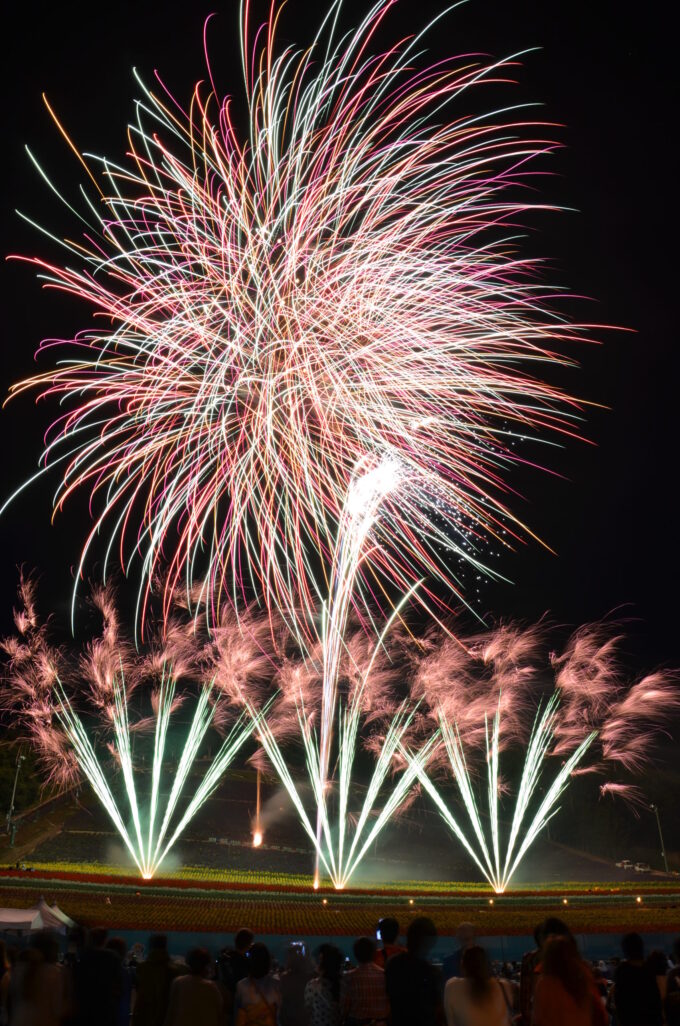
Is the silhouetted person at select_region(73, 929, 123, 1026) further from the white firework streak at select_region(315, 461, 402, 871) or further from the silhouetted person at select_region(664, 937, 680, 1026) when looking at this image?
the white firework streak at select_region(315, 461, 402, 871)

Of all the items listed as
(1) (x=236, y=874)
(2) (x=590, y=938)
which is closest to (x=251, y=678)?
(1) (x=236, y=874)

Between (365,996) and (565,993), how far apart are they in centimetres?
174

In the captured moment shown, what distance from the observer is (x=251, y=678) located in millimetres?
42250

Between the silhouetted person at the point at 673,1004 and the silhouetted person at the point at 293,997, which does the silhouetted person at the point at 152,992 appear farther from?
the silhouetted person at the point at 673,1004

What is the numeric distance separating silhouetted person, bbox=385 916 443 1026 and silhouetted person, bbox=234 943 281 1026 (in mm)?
991

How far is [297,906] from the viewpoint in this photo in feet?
84.2

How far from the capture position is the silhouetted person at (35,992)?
19.4 ft

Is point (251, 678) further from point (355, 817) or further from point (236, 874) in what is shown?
point (355, 817)

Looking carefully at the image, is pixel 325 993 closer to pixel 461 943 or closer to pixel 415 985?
pixel 415 985

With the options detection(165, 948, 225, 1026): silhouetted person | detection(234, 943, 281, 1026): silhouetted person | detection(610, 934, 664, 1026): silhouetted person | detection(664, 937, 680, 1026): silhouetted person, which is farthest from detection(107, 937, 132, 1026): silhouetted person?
detection(664, 937, 680, 1026): silhouetted person

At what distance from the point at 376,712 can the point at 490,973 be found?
44958 mm

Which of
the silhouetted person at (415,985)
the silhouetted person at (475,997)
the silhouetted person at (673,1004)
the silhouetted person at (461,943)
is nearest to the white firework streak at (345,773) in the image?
the silhouetted person at (461,943)

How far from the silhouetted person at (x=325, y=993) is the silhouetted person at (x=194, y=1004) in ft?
3.03

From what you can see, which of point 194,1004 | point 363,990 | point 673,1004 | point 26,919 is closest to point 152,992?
point 194,1004
